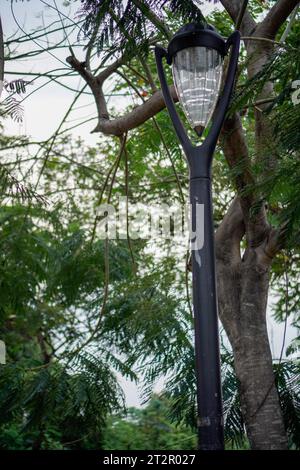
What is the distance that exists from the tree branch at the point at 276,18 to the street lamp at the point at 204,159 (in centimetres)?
112

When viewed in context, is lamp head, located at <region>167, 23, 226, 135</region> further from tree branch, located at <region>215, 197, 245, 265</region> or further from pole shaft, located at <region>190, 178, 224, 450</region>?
tree branch, located at <region>215, 197, 245, 265</region>

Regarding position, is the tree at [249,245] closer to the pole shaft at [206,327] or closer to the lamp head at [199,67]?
the lamp head at [199,67]

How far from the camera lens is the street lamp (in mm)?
1742

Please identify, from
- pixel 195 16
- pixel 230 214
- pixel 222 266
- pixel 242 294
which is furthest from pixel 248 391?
pixel 195 16

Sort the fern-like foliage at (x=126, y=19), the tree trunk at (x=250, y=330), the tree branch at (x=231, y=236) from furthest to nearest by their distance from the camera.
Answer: the tree branch at (x=231, y=236), the tree trunk at (x=250, y=330), the fern-like foliage at (x=126, y=19)

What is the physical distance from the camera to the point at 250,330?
340 centimetres

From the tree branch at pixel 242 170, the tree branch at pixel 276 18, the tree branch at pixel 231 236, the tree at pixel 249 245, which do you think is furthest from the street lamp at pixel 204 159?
the tree branch at pixel 231 236

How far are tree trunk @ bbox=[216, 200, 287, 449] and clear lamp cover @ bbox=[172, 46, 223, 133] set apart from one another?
5.34ft

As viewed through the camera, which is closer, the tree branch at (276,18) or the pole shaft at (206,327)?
the pole shaft at (206,327)

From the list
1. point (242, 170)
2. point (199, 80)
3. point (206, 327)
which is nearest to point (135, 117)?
point (242, 170)

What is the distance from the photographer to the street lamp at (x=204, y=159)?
1.74 m

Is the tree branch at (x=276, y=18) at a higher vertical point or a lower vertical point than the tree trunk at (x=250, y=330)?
higher

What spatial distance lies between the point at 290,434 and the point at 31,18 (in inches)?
127

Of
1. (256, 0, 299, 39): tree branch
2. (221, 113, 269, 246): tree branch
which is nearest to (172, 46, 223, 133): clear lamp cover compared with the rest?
(221, 113, 269, 246): tree branch
